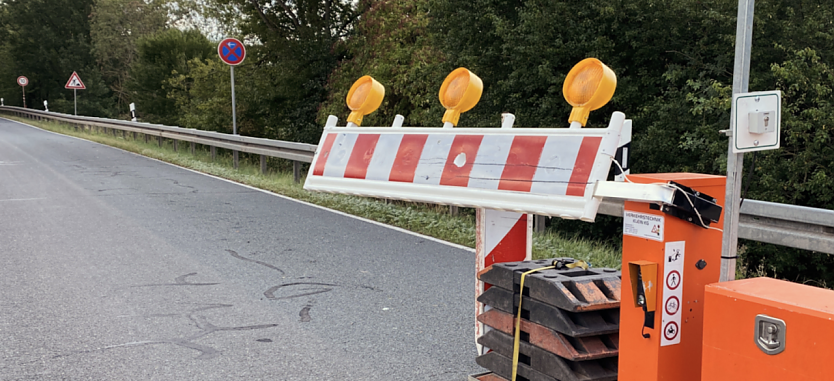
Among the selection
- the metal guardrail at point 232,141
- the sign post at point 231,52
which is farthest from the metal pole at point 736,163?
the sign post at point 231,52

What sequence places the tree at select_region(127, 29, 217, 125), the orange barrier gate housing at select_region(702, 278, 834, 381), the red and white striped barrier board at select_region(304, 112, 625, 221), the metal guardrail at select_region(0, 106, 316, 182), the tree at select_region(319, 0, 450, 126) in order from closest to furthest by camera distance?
the orange barrier gate housing at select_region(702, 278, 834, 381) < the red and white striped barrier board at select_region(304, 112, 625, 221) < the metal guardrail at select_region(0, 106, 316, 182) < the tree at select_region(319, 0, 450, 126) < the tree at select_region(127, 29, 217, 125)

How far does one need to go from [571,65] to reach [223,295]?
1015 centimetres

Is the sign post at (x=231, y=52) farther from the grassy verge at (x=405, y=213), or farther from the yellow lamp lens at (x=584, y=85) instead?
the yellow lamp lens at (x=584, y=85)

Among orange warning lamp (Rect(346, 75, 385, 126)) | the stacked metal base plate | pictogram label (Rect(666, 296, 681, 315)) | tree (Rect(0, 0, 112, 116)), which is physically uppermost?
tree (Rect(0, 0, 112, 116))

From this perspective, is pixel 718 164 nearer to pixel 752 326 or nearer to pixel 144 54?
pixel 752 326

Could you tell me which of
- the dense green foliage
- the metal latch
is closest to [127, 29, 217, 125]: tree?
the dense green foliage

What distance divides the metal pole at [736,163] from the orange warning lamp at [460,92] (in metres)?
1.18

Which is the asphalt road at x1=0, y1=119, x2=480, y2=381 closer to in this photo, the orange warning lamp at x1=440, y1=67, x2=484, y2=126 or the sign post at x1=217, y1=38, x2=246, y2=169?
the orange warning lamp at x1=440, y1=67, x2=484, y2=126

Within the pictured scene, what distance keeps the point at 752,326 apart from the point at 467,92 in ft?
5.61

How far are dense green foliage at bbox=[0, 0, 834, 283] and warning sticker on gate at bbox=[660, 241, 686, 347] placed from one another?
916mm

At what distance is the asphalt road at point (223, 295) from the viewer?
4.05 meters

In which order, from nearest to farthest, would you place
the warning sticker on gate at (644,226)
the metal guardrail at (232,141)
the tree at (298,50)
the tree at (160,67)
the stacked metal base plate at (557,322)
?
the warning sticker on gate at (644,226) → the stacked metal base plate at (557,322) → the metal guardrail at (232,141) → the tree at (298,50) → the tree at (160,67)

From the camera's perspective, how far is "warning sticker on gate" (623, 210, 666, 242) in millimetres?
2520

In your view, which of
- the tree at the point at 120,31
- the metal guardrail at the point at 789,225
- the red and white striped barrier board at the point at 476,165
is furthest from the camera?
the tree at the point at 120,31
